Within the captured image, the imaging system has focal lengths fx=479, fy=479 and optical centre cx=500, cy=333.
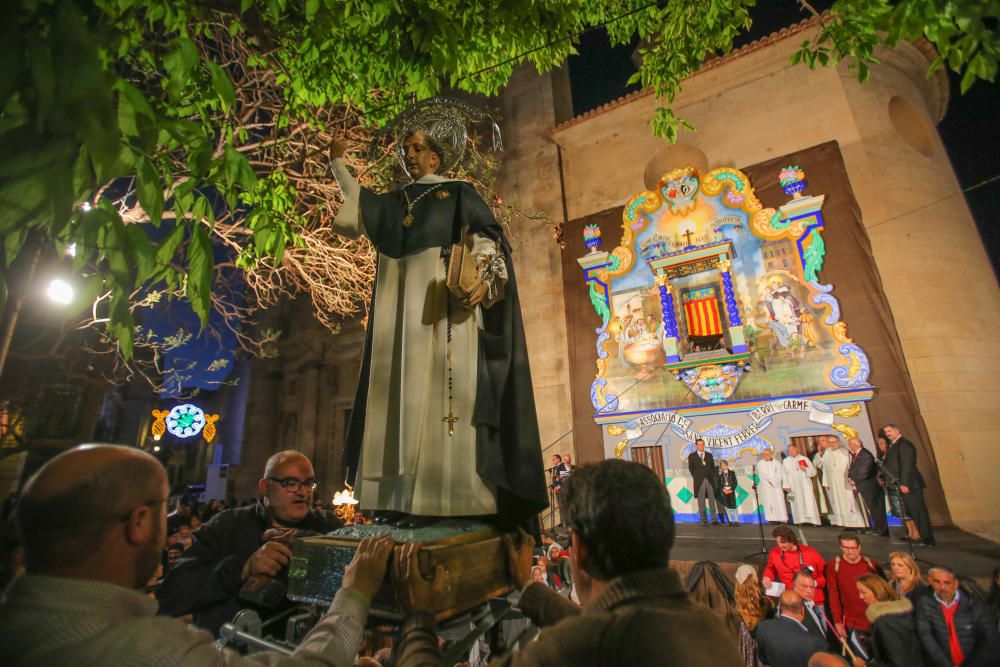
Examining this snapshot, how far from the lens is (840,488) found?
8.77 metres

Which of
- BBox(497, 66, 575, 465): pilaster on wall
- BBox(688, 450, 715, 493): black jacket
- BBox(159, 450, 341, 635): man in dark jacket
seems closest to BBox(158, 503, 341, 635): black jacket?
BBox(159, 450, 341, 635): man in dark jacket

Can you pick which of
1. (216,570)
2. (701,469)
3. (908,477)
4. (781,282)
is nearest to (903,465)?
(908,477)

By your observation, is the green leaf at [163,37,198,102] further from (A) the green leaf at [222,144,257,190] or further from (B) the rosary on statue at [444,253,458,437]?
(B) the rosary on statue at [444,253,458,437]

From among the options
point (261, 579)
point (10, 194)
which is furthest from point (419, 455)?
point (10, 194)

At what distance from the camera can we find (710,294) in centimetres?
1087

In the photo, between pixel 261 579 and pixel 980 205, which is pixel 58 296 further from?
pixel 980 205

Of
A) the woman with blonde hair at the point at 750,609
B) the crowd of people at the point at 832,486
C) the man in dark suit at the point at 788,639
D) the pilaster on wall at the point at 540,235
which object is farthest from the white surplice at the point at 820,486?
the man in dark suit at the point at 788,639

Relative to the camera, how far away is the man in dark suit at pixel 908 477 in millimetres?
7516

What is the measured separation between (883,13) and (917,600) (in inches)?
208

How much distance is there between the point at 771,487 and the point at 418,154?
9811 mm

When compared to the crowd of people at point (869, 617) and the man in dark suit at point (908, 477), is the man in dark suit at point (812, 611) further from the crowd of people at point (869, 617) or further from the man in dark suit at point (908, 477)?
the man in dark suit at point (908, 477)

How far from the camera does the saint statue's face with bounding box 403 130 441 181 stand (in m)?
2.40

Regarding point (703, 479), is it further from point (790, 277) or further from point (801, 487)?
point (790, 277)

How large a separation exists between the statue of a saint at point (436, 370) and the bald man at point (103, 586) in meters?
0.59
